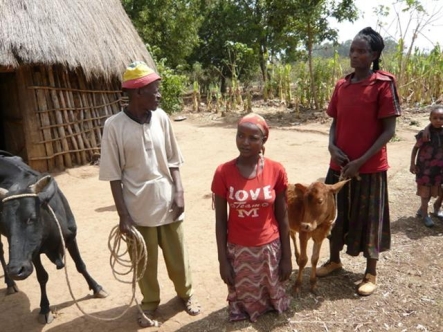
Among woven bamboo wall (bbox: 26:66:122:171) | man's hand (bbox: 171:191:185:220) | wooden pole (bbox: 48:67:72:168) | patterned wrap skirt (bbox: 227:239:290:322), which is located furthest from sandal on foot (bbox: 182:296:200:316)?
wooden pole (bbox: 48:67:72:168)

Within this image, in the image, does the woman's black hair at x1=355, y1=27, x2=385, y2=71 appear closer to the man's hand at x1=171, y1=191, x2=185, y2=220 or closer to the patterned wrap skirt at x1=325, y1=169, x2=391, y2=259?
the patterned wrap skirt at x1=325, y1=169, x2=391, y2=259

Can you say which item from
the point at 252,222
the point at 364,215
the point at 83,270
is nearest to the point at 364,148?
the point at 364,215

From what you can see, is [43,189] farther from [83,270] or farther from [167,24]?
[167,24]

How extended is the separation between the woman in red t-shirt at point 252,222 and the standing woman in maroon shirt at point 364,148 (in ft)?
2.38

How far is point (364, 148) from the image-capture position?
2773 mm

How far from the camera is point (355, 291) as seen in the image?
3037 mm

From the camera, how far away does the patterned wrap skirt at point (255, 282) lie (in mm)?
2445

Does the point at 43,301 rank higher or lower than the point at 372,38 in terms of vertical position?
lower

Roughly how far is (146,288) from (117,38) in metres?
7.22

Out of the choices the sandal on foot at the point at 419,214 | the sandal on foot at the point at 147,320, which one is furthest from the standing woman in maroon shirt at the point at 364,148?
the sandal on foot at the point at 419,214

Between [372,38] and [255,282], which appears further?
[372,38]

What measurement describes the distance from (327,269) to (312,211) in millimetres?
885

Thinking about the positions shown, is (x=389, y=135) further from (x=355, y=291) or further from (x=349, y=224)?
(x=355, y=291)

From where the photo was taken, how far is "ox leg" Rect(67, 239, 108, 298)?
326cm
